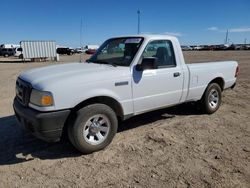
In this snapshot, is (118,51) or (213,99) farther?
(213,99)

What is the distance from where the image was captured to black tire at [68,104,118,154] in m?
4.00

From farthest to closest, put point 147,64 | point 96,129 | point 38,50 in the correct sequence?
point 38,50 < point 147,64 < point 96,129

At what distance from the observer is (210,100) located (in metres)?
6.43

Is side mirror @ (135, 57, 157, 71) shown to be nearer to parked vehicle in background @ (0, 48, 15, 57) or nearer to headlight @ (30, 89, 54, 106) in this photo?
headlight @ (30, 89, 54, 106)

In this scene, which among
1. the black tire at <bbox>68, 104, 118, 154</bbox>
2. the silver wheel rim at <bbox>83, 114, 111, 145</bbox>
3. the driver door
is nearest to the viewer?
the black tire at <bbox>68, 104, 118, 154</bbox>

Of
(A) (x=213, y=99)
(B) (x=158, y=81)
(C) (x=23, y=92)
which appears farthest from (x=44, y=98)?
(A) (x=213, y=99)

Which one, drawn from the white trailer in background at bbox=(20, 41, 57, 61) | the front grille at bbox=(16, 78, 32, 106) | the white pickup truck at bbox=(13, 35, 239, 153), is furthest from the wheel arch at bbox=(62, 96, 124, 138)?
the white trailer in background at bbox=(20, 41, 57, 61)

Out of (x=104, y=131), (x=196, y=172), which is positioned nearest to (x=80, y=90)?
(x=104, y=131)

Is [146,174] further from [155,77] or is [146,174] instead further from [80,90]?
[155,77]

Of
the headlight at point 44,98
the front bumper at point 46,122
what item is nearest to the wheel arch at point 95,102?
the front bumper at point 46,122

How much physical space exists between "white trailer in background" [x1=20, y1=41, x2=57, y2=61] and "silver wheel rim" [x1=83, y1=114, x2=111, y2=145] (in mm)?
28410

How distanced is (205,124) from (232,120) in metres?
0.73

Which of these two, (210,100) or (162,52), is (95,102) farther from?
(210,100)

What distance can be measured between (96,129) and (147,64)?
1.41 metres
